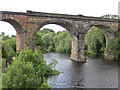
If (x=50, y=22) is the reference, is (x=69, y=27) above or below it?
below

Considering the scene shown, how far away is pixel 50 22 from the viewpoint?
19.4m

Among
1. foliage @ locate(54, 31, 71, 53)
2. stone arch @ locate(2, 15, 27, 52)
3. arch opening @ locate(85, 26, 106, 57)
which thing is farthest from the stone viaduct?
foliage @ locate(54, 31, 71, 53)

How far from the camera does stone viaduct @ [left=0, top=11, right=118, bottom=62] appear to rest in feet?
58.4

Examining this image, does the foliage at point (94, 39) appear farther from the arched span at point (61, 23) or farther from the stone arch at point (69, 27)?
the arched span at point (61, 23)

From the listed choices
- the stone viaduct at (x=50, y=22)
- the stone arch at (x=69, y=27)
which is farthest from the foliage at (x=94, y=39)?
the stone arch at (x=69, y=27)

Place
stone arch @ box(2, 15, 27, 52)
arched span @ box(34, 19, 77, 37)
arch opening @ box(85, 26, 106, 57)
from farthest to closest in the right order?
arch opening @ box(85, 26, 106, 57)
arched span @ box(34, 19, 77, 37)
stone arch @ box(2, 15, 27, 52)

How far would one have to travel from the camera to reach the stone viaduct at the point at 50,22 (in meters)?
17.8

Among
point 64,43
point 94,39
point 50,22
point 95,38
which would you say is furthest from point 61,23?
point 64,43

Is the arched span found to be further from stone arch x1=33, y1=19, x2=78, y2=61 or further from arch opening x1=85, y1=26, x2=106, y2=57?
arch opening x1=85, y1=26, x2=106, y2=57

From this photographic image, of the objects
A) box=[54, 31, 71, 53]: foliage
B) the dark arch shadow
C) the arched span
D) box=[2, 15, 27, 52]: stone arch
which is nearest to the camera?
box=[2, 15, 27, 52]: stone arch

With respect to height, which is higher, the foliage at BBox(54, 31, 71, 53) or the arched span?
the arched span

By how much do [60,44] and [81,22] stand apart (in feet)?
56.7

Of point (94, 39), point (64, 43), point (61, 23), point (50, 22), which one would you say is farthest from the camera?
point (64, 43)

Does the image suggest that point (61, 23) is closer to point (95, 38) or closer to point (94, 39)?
point (94, 39)
